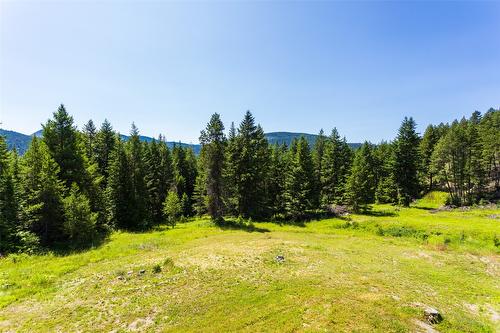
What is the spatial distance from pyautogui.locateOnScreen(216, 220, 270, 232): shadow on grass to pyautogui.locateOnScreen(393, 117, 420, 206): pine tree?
3545 centimetres

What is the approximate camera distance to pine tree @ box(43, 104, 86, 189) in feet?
118

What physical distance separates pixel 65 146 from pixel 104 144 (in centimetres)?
1817

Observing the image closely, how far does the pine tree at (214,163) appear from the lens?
144 ft

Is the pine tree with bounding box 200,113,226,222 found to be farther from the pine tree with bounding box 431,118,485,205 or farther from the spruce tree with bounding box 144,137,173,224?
the pine tree with bounding box 431,118,485,205

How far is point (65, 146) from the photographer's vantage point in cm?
3712

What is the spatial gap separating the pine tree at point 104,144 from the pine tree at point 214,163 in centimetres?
2238

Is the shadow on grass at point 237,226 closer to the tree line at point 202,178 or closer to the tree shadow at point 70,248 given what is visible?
the tree line at point 202,178

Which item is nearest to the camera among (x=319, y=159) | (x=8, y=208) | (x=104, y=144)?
(x=8, y=208)

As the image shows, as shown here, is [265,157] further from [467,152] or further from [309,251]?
[467,152]

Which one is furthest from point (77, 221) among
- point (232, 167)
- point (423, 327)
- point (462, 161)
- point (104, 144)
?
point (462, 161)

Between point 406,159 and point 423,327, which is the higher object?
point 406,159

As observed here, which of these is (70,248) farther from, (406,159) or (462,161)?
(462,161)

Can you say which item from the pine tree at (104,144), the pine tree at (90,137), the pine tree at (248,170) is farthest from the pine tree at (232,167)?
the pine tree at (90,137)

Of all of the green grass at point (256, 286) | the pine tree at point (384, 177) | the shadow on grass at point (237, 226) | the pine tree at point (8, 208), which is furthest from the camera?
the pine tree at point (384, 177)
